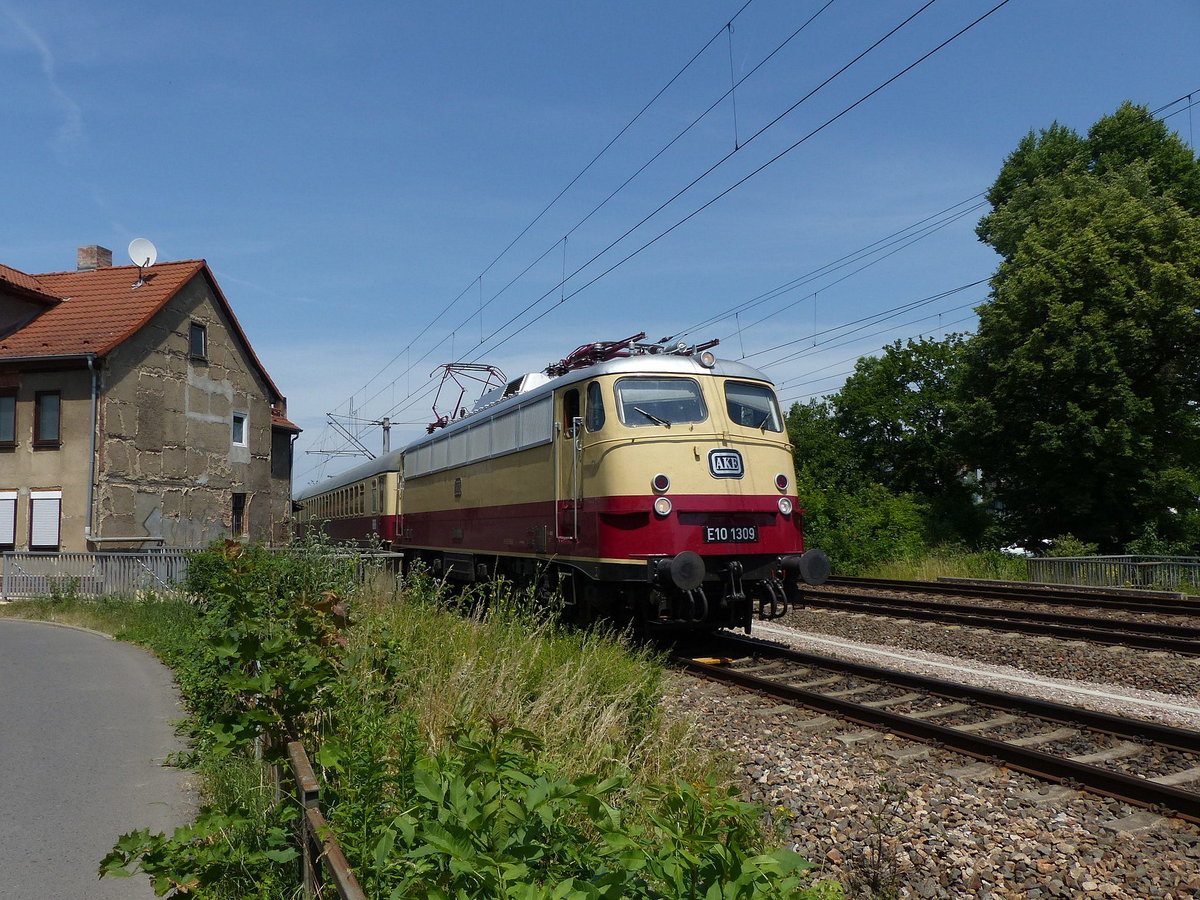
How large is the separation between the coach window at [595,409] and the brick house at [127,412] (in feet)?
58.5

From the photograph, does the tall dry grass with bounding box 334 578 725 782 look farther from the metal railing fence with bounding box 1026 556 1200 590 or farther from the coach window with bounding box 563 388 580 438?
the metal railing fence with bounding box 1026 556 1200 590

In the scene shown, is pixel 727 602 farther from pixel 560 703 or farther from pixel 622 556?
pixel 560 703

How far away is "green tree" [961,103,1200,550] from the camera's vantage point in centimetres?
2805

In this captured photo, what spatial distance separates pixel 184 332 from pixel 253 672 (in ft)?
77.9

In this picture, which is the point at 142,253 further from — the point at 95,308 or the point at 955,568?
the point at 955,568

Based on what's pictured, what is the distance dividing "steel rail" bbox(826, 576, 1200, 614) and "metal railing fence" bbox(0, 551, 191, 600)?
14.3m

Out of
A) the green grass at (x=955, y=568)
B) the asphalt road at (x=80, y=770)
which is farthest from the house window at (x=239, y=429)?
the asphalt road at (x=80, y=770)

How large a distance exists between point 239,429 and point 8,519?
7791 mm

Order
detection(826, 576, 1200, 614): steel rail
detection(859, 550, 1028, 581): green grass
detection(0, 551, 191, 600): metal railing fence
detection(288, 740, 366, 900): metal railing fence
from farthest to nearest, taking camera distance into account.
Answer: detection(859, 550, 1028, 581): green grass, detection(0, 551, 191, 600): metal railing fence, detection(826, 576, 1200, 614): steel rail, detection(288, 740, 366, 900): metal railing fence

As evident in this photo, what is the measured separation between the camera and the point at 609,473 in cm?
1030

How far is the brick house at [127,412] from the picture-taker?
2394 cm

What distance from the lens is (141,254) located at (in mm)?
28359

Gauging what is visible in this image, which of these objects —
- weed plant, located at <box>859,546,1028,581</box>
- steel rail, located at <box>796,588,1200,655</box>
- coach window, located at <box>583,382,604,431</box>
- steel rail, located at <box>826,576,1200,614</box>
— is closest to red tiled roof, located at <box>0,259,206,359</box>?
coach window, located at <box>583,382,604,431</box>

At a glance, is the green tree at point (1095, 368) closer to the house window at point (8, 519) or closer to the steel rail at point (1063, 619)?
the steel rail at point (1063, 619)
